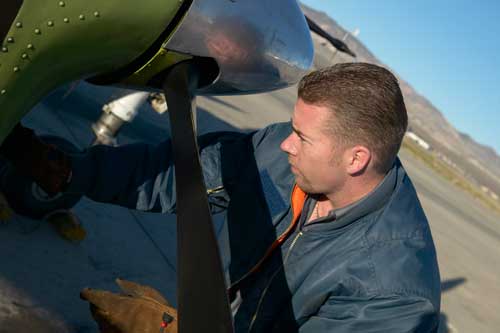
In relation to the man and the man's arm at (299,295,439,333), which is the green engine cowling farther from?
the man's arm at (299,295,439,333)

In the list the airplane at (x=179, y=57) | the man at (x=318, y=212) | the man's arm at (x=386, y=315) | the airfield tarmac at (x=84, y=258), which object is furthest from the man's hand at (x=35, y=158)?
the man's arm at (x=386, y=315)

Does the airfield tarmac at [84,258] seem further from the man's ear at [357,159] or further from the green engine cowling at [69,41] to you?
the man's ear at [357,159]

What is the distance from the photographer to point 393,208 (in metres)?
1.80

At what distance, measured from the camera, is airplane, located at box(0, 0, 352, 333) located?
131cm

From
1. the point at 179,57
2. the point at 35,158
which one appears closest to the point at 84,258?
the point at 35,158

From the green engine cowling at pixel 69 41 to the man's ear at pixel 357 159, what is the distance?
0.78 metres

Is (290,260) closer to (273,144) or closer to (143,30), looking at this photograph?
(273,144)

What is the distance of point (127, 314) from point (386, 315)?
1.11m

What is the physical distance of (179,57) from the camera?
5.78ft

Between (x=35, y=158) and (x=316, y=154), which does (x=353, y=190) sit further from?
(x=35, y=158)

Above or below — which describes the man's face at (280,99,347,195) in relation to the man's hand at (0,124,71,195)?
above

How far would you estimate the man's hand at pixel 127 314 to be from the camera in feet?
6.85

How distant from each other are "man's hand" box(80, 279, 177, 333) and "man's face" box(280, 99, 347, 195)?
0.83 metres

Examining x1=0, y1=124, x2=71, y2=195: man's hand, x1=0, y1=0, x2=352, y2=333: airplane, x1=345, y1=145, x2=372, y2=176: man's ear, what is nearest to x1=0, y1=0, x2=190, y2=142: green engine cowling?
x1=0, y1=0, x2=352, y2=333: airplane
